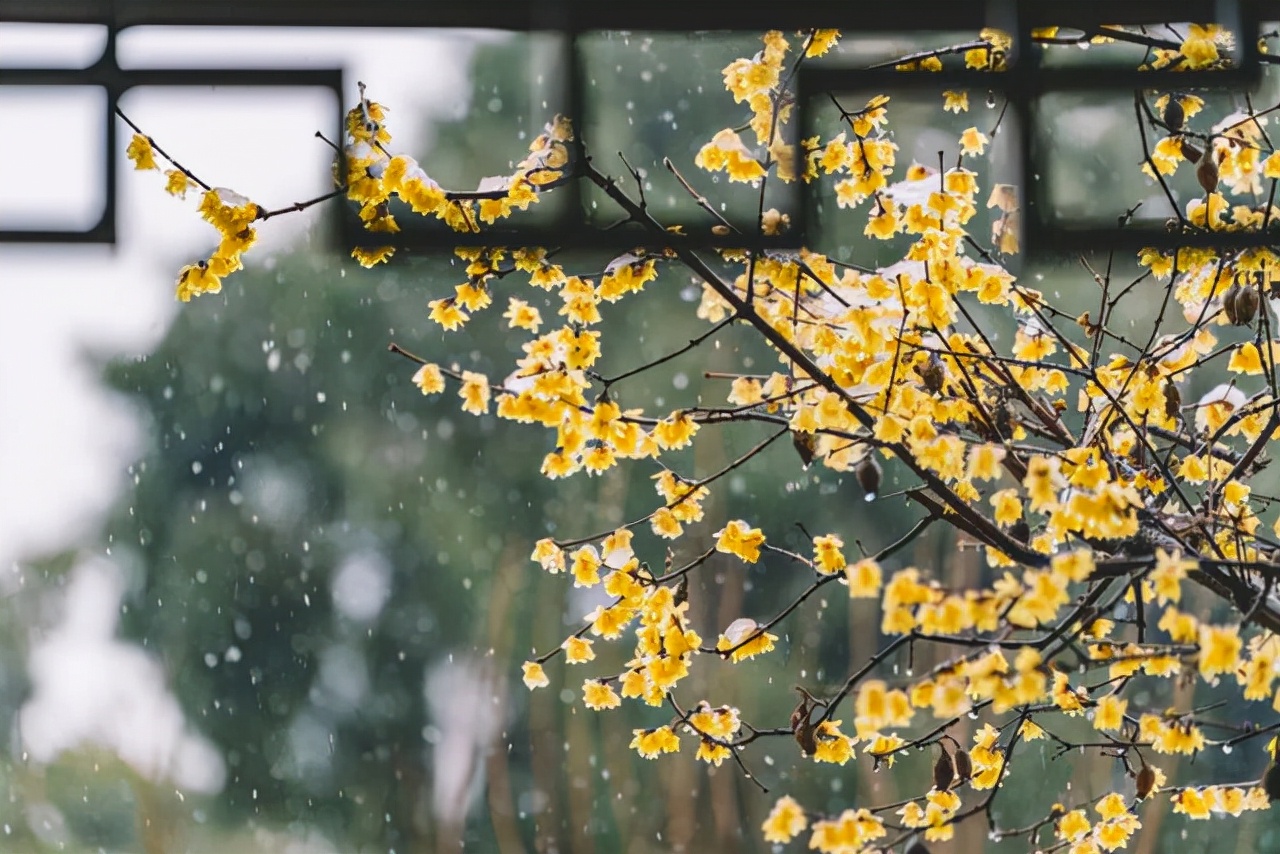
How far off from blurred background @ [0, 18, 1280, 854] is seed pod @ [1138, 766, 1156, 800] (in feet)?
6.41

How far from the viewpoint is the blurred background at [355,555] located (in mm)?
2994

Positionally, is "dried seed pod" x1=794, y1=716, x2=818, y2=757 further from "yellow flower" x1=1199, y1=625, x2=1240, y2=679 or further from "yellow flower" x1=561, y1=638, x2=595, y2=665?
"yellow flower" x1=1199, y1=625, x2=1240, y2=679

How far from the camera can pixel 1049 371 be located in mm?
1092

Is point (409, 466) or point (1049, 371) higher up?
point (409, 466)

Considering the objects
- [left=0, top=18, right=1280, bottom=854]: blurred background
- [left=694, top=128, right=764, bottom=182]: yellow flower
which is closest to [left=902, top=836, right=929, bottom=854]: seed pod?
[left=694, top=128, right=764, bottom=182]: yellow flower

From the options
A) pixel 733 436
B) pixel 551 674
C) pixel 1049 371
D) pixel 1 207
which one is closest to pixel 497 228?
pixel 1 207

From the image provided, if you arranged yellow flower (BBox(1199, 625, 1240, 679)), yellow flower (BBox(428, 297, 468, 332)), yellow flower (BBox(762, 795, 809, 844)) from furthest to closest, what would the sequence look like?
yellow flower (BBox(428, 297, 468, 332)), yellow flower (BBox(762, 795, 809, 844)), yellow flower (BBox(1199, 625, 1240, 679))

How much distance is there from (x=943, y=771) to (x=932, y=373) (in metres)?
0.35

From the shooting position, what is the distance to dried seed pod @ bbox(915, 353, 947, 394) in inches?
37.8

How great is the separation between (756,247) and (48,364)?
285cm

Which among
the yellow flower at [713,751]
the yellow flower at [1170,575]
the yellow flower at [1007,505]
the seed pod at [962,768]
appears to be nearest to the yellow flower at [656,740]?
the yellow flower at [713,751]

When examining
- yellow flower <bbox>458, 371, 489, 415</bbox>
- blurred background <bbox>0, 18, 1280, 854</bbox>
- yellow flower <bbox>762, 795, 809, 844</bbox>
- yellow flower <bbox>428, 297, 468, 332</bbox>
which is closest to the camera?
yellow flower <bbox>762, 795, 809, 844</bbox>

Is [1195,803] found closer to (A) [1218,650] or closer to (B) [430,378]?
(A) [1218,650]

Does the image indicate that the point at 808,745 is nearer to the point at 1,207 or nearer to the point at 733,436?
the point at 1,207
